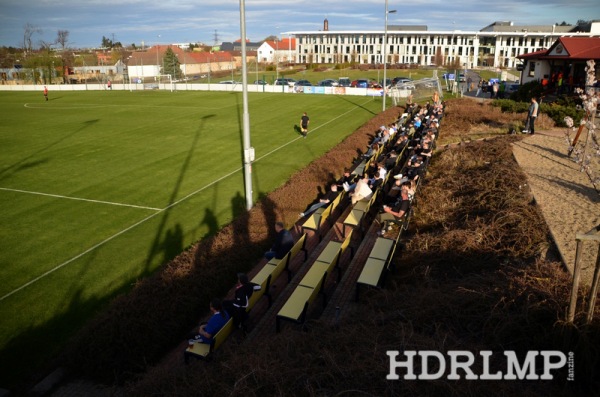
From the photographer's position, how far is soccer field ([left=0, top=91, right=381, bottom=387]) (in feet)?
31.2

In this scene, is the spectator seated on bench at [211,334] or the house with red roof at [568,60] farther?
the house with red roof at [568,60]

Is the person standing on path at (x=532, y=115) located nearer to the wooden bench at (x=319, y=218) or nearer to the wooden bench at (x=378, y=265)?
the wooden bench at (x=319, y=218)

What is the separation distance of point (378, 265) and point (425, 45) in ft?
366

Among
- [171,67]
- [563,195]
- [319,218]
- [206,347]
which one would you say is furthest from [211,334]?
[171,67]

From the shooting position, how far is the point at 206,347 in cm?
715

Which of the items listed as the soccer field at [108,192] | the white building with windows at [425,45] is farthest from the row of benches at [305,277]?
the white building with windows at [425,45]

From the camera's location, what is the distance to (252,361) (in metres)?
5.44

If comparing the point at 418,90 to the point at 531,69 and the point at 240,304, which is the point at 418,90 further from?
the point at 240,304

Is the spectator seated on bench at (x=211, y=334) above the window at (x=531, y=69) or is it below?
below

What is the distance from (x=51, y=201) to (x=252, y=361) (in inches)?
505

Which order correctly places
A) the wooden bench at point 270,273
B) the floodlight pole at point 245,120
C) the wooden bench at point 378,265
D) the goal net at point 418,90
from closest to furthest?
the wooden bench at point 270,273, the wooden bench at point 378,265, the floodlight pole at point 245,120, the goal net at point 418,90

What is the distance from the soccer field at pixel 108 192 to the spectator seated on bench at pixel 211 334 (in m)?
2.78

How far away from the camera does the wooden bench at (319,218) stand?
11586mm

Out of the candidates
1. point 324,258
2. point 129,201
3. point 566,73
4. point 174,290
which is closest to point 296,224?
point 324,258
